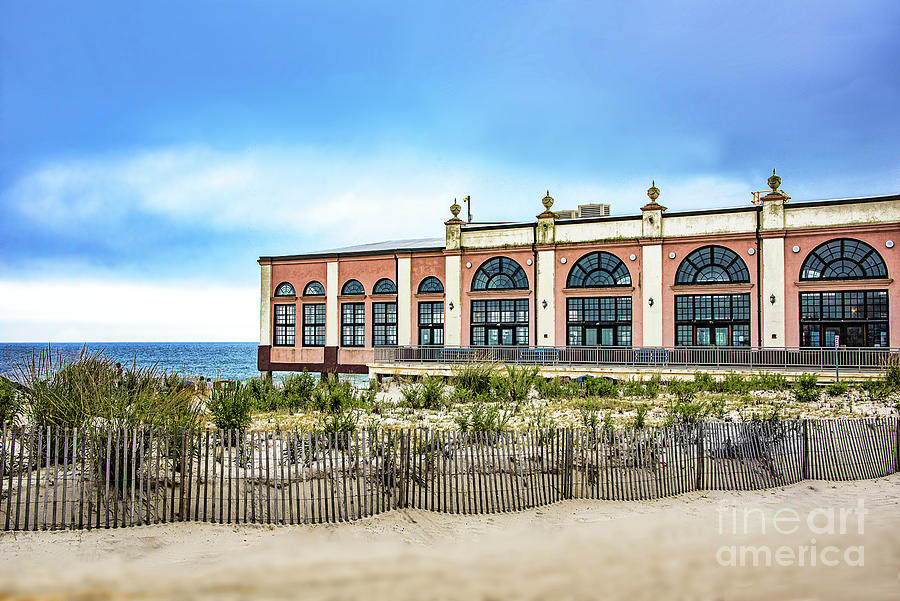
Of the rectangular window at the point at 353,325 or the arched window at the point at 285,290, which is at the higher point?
the arched window at the point at 285,290

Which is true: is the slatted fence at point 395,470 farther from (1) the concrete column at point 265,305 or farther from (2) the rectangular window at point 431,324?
(1) the concrete column at point 265,305

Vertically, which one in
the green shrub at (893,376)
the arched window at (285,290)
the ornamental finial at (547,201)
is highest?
the ornamental finial at (547,201)

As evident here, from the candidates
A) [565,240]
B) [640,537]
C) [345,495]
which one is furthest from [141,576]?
[565,240]

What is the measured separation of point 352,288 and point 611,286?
1417 cm

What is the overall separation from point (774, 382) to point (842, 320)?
7.37 m

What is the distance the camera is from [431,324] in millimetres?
33781

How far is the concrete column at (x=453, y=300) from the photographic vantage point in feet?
107

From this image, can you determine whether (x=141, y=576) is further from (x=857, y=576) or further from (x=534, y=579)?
(x=857, y=576)

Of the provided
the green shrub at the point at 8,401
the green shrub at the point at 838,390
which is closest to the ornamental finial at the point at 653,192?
the green shrub at the point at 838,390

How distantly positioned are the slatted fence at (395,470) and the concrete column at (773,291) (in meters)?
16.7

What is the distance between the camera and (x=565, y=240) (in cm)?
3095

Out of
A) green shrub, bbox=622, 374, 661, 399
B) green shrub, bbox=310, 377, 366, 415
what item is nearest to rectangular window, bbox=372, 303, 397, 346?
green shrub, bbox=310, 377, 366, 415

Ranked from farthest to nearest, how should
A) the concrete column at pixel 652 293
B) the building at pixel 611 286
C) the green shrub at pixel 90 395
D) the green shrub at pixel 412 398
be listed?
the concrete column at pixel 652 293 → the building at pixel 611 286 → the green shrub at pixel 412 398 → the green shrub at pixel 90 395

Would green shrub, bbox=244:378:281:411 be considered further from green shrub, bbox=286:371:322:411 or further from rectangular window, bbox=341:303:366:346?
rectangular window, bbox=341:303:366:346
